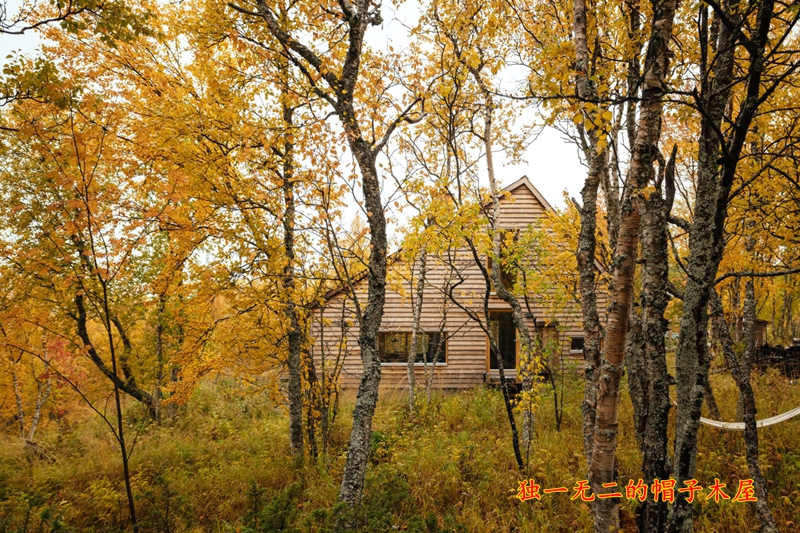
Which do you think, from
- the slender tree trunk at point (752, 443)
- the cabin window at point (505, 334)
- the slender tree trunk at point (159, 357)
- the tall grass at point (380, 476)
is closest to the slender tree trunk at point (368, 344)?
the tall grass at point (380, 476)

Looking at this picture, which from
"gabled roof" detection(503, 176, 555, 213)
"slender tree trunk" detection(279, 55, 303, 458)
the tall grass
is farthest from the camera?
"gabled roof" detection(503, 176, 555, 213)

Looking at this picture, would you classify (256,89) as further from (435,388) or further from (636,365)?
(435,388)

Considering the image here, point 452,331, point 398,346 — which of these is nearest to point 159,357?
point 398,346

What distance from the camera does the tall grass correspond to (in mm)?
5055

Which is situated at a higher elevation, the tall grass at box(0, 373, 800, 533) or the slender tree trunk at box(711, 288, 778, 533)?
the slender tree trunk at box(711, 288, 778, 533)

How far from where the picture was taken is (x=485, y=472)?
20.5ft

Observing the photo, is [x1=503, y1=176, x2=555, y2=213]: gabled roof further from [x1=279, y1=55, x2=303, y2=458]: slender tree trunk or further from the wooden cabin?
[x1=279, y1=55, x2=303, y2=458]: slender tree trunk

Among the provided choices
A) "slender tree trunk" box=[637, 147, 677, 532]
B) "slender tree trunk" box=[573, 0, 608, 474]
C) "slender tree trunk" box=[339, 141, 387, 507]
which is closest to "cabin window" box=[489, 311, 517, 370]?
"slender tree trunk" box=[573, 0, 608, 474]

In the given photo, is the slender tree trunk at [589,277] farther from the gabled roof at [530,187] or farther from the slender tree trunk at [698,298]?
the gabled roof at [530,187]

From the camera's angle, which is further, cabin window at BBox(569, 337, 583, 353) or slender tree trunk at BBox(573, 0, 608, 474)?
cabin window at BBox(569, 337, 583, 353)

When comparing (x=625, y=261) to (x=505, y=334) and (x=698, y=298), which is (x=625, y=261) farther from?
(x=505, y=334)

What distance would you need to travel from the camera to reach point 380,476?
596cm

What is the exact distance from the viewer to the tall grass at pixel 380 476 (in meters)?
5.05

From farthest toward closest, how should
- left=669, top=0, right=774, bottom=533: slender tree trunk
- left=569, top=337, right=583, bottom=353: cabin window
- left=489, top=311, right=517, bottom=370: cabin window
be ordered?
left=489, top=311, right=517, bottom=370: cabin window
left=569, top=337, right=583, bottom=353: cabin window
left=669, top=0, right=774, bottom=533: slender tree trunk
